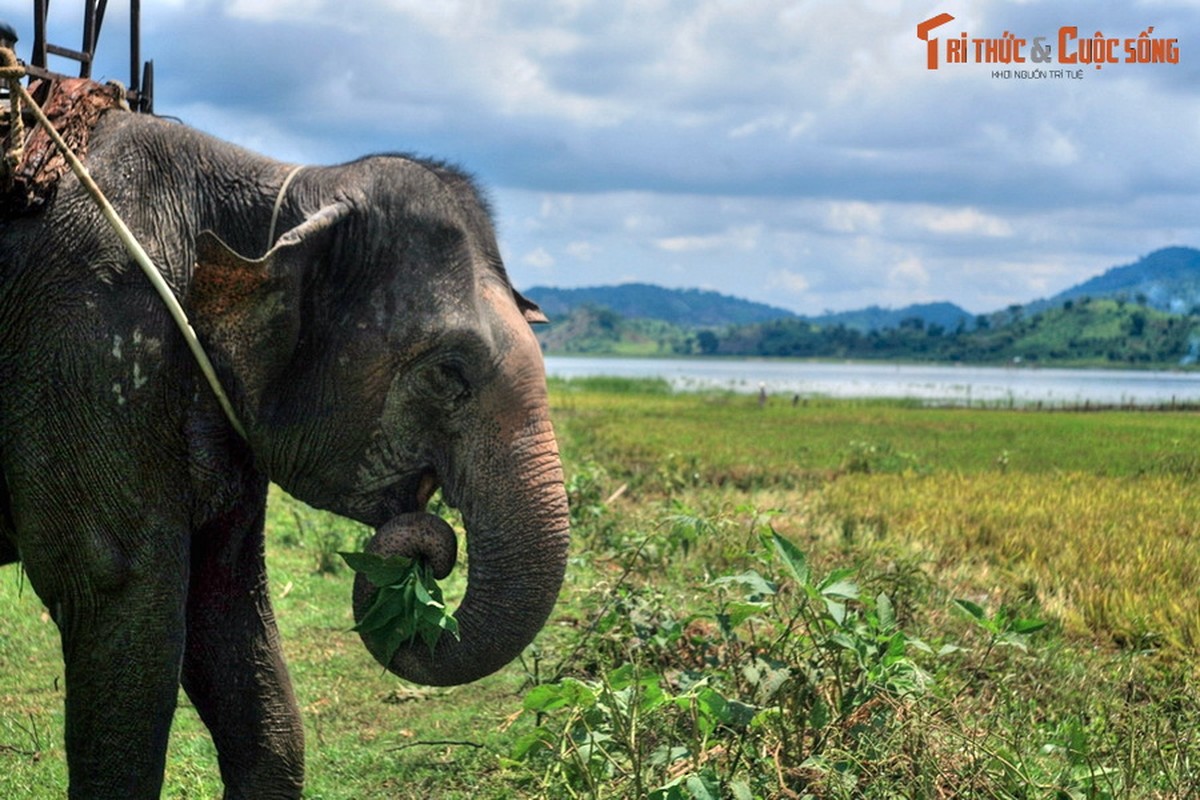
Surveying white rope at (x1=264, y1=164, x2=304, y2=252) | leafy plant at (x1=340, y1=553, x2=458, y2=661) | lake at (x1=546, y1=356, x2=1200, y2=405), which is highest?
white rope at (x1=264, y1=164, x2=304, y2=252)

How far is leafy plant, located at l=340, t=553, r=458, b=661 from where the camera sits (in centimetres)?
327

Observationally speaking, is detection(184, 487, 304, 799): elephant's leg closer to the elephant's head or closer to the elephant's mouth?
the elephant's head

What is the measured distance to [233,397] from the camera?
339 centimetres

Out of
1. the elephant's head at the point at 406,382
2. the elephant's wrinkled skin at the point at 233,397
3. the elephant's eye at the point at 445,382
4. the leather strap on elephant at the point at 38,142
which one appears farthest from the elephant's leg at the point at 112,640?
the leather strap on elephant at the point at 38,142

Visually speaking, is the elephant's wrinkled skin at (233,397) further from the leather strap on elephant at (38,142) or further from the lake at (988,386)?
the lake at (988,386)

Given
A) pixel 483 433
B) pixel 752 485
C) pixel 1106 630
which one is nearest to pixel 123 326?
pixel 483 433

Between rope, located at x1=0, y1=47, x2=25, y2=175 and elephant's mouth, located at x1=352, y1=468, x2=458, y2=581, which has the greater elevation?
rope, located at x1=0, y1=47, x2=25, y2=175

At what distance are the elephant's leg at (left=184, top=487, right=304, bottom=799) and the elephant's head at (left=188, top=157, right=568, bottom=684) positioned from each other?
1.50 ft

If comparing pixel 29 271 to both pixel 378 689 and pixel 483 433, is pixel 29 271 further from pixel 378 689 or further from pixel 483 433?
pixel 378 689

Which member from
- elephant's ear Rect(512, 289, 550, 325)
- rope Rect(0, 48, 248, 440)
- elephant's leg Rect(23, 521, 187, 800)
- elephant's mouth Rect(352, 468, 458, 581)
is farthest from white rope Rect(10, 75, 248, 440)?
elephant's ear Rect(512, 289, 550, 325)

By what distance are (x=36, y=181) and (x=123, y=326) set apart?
451mm

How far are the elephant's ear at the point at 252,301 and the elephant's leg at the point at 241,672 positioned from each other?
0.58 meters

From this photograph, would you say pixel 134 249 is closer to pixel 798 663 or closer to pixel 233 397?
pixel 233 397

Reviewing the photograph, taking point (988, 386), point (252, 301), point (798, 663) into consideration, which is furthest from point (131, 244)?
point (988, 386)
